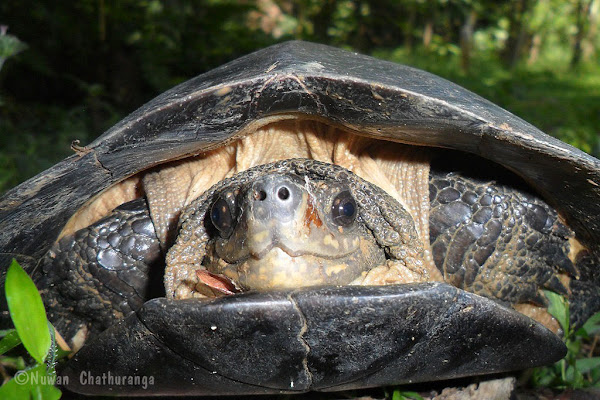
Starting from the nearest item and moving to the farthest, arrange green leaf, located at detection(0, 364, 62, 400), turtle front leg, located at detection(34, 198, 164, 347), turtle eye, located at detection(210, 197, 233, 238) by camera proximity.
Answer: green leaf, located at detection(0, 364, 62, 400), turtle eye, located at detection(210, 197, 233, 238), turtle front leg, located at detection(34, 198, 164, 347)

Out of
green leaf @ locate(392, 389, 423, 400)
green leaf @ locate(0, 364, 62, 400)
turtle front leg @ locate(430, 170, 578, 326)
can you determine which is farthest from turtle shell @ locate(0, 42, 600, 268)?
green leaf @ locate(392, 389, 423, 400)

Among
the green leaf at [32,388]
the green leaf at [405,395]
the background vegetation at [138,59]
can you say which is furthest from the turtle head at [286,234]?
the background vegetation at [138,59]

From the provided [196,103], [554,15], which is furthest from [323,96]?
[554,15]

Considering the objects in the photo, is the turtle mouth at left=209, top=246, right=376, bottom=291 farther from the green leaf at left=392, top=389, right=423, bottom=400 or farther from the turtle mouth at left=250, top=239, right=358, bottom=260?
the green leaf at left=392, top=389, right=423, bottom=400

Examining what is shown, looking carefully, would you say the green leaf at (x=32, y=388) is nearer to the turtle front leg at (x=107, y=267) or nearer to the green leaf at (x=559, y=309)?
the turtle front leg at (x=107, y=267)

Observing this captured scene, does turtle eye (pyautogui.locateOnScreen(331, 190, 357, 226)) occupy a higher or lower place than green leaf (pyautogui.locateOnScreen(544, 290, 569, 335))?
higher
